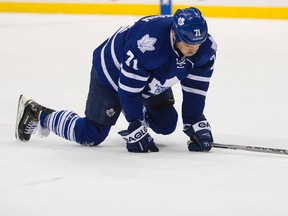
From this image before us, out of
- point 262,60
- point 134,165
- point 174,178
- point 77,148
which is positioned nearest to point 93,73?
point 77,148

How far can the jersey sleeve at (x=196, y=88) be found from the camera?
3.52 metres

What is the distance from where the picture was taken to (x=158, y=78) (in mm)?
3402

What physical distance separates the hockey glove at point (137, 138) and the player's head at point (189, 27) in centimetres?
42

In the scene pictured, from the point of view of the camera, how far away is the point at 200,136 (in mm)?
3555

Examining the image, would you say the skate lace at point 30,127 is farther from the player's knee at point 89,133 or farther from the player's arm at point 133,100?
the player's arm at point 133,100

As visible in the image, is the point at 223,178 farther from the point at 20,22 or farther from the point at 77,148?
the point at 20,22

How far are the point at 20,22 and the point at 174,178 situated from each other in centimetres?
903

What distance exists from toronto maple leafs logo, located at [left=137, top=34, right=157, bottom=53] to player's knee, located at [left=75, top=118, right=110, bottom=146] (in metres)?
0.54

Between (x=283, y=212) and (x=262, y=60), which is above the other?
(x=283, y=212)

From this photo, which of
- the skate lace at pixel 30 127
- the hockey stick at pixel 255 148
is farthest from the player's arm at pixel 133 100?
the skate lace at pixel 30 127

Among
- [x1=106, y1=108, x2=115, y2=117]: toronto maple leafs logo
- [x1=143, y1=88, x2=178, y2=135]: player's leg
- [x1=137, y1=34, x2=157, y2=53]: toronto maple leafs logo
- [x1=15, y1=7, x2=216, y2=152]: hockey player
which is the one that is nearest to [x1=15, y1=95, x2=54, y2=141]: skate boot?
[x1=15, y1=7, x2=216, y2=152]: hockey player

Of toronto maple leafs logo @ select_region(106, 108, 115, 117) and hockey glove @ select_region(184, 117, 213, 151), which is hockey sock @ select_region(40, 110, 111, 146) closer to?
toronto maple leafs logo @ select_region(106, 108, 115, 117)

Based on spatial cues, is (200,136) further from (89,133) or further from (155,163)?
(89,133)

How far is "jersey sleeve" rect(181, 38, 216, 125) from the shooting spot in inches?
138
